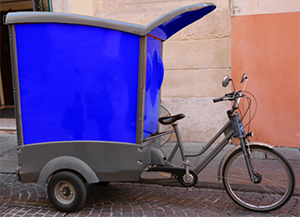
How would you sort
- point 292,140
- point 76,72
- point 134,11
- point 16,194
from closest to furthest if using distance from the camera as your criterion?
point 76,72
point 16,194
point 292,140
point 134,11

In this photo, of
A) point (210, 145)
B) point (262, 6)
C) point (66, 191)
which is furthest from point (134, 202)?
point (262, 6)

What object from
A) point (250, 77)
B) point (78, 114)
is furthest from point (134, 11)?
point (78, 114)

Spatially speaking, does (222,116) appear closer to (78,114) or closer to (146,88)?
(146,88)

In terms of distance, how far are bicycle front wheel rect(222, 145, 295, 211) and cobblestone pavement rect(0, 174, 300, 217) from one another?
12 centimetres

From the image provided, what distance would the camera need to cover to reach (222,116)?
6039mm

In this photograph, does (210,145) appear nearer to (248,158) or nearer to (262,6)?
(248,158)

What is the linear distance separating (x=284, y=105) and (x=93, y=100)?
412cm

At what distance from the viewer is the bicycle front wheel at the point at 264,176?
301 cm

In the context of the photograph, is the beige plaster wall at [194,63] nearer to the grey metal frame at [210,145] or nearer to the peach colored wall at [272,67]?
the peach colored wall at [272,67]

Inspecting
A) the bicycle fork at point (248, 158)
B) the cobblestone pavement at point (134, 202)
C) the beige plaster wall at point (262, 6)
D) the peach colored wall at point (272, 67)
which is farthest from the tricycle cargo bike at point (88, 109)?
the beige plaster wall at point (262, 6)

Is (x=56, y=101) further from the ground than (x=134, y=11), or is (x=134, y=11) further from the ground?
(x=134, y=11)

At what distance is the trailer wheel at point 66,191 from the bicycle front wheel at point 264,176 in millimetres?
1511

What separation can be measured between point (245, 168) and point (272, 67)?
319 cm

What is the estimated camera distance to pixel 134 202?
3.46 m
